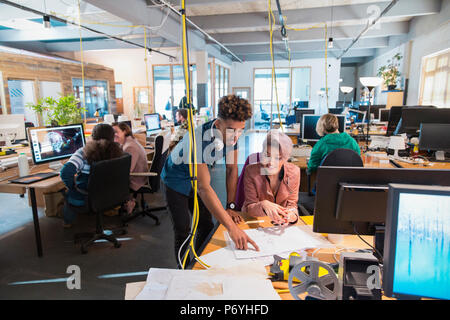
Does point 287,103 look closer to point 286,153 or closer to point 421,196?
point 286,153

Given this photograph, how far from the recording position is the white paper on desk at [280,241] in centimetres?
138

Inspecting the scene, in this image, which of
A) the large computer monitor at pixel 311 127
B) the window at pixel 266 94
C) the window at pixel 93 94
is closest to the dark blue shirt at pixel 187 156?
the large computer monitor at pixel 311 127

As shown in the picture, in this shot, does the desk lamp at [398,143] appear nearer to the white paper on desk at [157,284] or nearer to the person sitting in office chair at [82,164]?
the person sitting in office chair at [82,164]

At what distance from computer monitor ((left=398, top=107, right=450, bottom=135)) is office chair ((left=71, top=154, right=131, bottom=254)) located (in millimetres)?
3815

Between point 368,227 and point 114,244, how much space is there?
259 cm

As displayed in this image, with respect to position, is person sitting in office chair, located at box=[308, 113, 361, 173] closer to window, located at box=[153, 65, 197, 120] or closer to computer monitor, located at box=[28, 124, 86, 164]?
computer monitor, located at box=[28, 124, 86, 164]

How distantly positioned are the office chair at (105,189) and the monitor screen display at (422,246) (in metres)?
2.41

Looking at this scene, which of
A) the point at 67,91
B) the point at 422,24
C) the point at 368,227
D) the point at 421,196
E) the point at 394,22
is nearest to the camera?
the point at 421,196

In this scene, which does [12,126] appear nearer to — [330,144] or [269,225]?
[269,225]

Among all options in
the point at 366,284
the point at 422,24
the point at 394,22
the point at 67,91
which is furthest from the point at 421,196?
the point at 67,91

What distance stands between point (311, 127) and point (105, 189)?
10.0 ft

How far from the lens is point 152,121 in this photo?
621 cm

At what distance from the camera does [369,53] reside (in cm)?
1335

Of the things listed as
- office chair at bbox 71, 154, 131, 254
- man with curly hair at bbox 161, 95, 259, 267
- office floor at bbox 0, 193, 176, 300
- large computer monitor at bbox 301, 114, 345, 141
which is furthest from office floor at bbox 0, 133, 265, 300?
large computer monitor at bbox 301, 114, 345, 141
